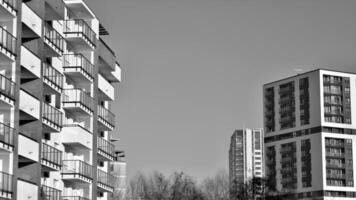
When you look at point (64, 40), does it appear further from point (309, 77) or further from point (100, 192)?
point (309, 77)

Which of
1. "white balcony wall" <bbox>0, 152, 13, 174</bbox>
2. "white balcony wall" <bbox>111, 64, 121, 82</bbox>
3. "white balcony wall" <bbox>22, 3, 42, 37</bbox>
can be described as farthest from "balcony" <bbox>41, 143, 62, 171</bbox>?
"white balcony wall" <bbox>111, 64, 121, 82</bbox>

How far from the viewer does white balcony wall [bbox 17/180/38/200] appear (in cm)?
5422

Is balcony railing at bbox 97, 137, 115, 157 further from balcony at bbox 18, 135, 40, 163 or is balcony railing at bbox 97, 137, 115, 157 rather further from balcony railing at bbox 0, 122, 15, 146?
balcony railing at bbox 0, 122, 15, 146

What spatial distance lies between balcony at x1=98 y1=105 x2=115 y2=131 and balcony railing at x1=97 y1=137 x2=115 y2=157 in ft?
4.19

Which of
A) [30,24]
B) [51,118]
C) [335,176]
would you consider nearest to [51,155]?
[51,118]

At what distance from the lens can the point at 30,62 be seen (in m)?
56.7

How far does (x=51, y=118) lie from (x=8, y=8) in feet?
37.1

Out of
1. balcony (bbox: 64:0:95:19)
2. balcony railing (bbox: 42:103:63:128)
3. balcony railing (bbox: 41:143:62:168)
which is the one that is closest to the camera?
balcony railing (bbox: 41:143:62:168)

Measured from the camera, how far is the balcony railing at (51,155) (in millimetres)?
60844

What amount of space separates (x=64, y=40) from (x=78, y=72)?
2.72m

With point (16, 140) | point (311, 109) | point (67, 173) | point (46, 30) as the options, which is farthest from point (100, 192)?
point (311, 109)

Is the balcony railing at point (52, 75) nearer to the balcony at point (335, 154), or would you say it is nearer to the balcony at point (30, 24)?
the balcony at point (30, 24)

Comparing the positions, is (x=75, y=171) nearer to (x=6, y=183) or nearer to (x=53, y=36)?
(x=53, y=36)

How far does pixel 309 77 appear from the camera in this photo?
195 meters
